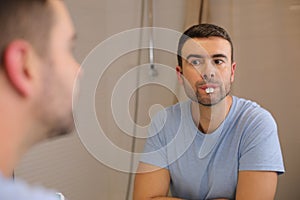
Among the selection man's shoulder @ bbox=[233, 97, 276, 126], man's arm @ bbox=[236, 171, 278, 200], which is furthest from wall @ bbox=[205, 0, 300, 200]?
man's arm @ bbox=[236, 171, 278, 200]

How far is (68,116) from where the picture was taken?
0.44 meters

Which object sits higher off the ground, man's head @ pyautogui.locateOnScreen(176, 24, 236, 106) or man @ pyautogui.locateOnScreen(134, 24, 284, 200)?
man's head @ pyautogui.locateOnScreen(176, 24, 236, 106)

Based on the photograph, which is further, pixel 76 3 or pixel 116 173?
pixel 116 173

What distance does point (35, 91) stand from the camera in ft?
1.35

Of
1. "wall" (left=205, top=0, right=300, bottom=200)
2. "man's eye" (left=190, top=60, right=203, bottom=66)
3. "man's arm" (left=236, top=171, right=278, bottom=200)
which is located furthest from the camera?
"wall" (left=205, top=0, right=300, bottom=200)

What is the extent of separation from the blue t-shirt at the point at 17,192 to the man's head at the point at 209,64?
846 mm

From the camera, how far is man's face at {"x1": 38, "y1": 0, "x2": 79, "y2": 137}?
1.38 ft

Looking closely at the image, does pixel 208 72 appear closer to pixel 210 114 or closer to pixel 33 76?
pixel 210 114

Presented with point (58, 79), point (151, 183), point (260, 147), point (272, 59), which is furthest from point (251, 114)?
point (58, 79)

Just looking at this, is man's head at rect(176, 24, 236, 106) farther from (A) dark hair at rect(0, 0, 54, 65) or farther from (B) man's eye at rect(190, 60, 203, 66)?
(A) dark hair at rect(0, 0, 54, 65)

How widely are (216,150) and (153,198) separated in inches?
9.4

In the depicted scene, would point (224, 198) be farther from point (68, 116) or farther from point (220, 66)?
point (68, 116)

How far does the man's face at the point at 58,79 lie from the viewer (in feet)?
1.38

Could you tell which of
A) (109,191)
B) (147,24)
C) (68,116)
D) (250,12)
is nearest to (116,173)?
(109,191)
